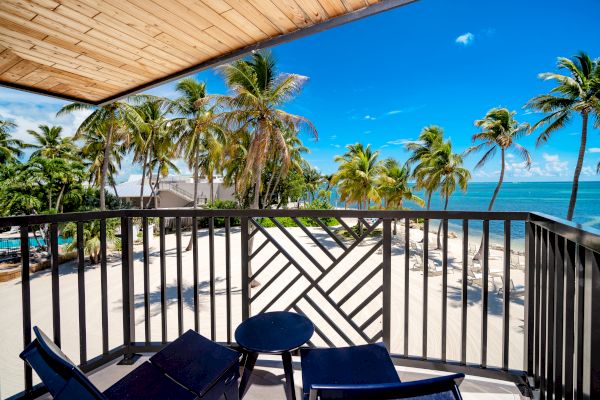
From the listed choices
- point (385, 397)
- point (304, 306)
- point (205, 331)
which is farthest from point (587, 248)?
point (304, 306)

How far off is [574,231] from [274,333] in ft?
4.34

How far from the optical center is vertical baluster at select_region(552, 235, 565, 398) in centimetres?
121

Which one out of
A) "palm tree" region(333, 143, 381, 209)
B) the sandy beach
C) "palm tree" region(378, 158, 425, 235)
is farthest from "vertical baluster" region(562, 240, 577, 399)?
"palm tree" region(378, 158, 425, 235)

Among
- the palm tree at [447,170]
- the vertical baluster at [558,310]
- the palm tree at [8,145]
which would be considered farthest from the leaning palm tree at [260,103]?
the palm tree at [8,145]

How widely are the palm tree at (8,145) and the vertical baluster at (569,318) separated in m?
34.2

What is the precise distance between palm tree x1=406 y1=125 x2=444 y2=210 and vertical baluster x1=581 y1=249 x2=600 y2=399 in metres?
21.4

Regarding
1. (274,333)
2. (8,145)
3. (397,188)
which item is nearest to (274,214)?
(274,333)

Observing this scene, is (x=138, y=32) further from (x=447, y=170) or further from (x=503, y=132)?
(x=447, y=170)

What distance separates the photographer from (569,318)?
1145 mm

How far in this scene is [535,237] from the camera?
5.39ft

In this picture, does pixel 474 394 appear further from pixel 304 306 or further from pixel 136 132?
pixel 136 132

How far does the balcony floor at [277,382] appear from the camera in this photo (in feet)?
5.54

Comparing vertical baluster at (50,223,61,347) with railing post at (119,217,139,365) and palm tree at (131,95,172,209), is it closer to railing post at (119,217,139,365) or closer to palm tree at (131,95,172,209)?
railing post at (119,217,139,365)

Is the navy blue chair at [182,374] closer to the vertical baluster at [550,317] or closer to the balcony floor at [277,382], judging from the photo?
the balcony floor at [277,382]
